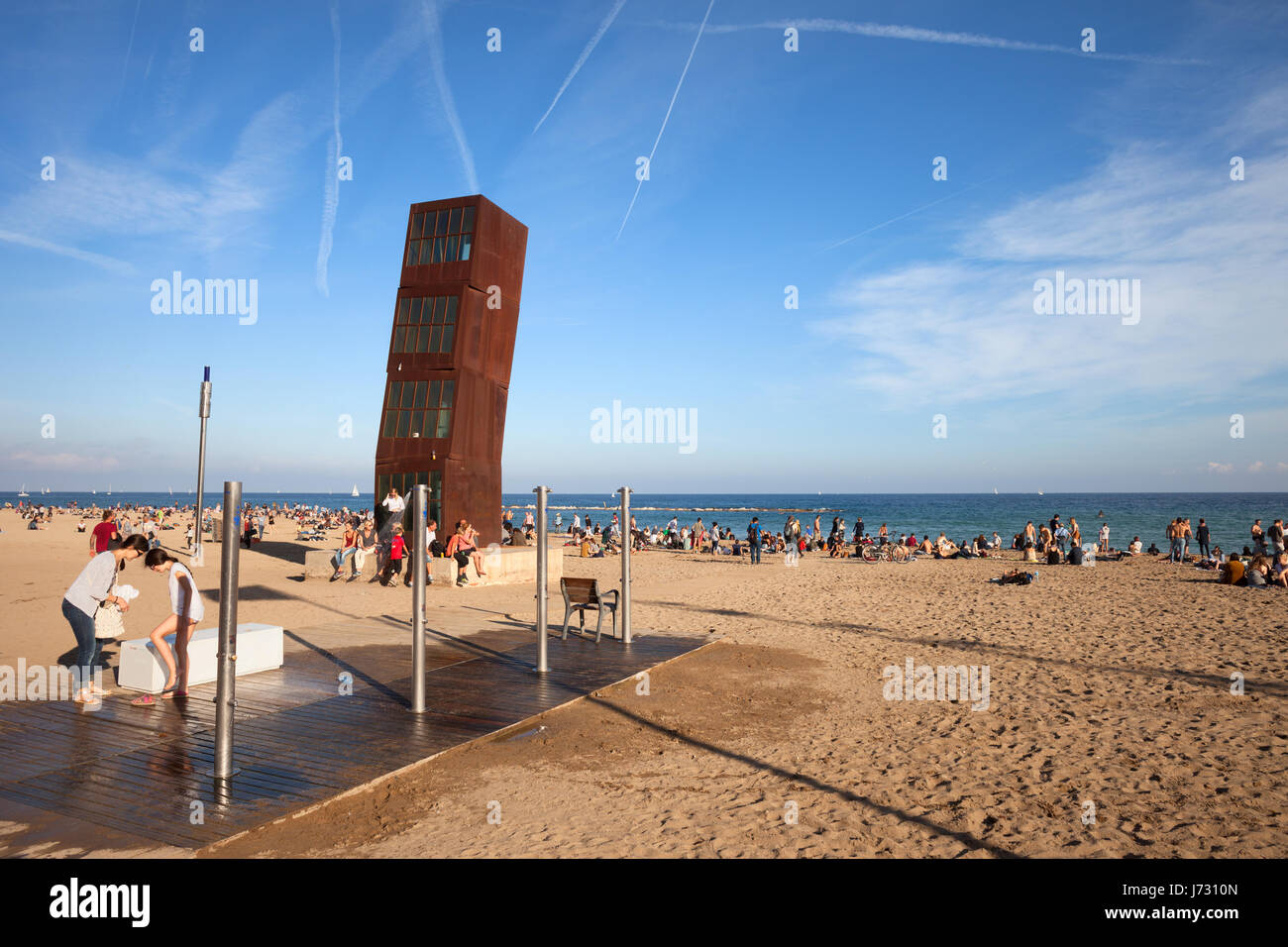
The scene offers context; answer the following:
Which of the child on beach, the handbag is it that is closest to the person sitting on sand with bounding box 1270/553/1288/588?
the child on beach

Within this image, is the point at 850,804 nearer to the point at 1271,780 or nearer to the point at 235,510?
the point at 1271,780

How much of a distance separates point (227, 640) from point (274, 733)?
1.63 meters

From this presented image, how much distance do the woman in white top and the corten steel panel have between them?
9.64m

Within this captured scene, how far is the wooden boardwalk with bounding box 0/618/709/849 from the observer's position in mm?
4594

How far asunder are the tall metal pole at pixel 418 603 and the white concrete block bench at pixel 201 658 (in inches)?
68.0

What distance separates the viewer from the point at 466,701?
24.2ft

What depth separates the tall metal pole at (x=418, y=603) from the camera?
652 cm

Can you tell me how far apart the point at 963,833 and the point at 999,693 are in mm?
4125

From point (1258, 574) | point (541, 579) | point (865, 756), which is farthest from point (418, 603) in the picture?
point (1258, 574)

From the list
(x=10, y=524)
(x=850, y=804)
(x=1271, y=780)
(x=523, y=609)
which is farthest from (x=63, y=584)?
(x=10, y=524)

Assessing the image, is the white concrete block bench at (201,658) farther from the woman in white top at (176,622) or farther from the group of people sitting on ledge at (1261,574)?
the group of people sitting on ledge at (1261,574)

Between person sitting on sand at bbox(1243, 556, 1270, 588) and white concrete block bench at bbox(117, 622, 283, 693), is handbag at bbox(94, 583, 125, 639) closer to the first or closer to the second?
white concrete block bench at bbox(117, 622, 283, 693)

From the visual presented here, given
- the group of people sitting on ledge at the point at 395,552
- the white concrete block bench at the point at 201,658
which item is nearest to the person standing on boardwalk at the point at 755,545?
the group of people sitting on ledge at the point at 395,552

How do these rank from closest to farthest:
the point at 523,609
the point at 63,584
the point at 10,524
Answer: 1. the point at 523,609
2. the point at 63,584
3. the point at 10,524
